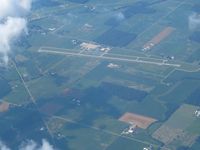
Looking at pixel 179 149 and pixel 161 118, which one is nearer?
pixel 179 149

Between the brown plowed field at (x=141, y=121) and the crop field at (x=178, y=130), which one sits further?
the brown plowed field at (x=141, y=121)

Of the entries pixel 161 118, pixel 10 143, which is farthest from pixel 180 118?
pixel 10 143

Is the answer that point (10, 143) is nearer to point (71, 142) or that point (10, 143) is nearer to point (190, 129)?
point (71, 142)

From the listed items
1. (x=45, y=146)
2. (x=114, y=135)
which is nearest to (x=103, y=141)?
(x=114, y=135)

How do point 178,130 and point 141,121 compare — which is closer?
point 178,130

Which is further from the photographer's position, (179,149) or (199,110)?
(199,110)

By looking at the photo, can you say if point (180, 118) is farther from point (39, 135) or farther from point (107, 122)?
point (39, 135)

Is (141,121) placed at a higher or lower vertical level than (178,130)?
lower

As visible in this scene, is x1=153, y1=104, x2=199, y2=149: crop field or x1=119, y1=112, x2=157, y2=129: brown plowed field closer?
x1=153, y1=104, x2=199, y2=149: crop field

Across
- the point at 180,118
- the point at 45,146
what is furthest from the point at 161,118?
the point at 45,146
